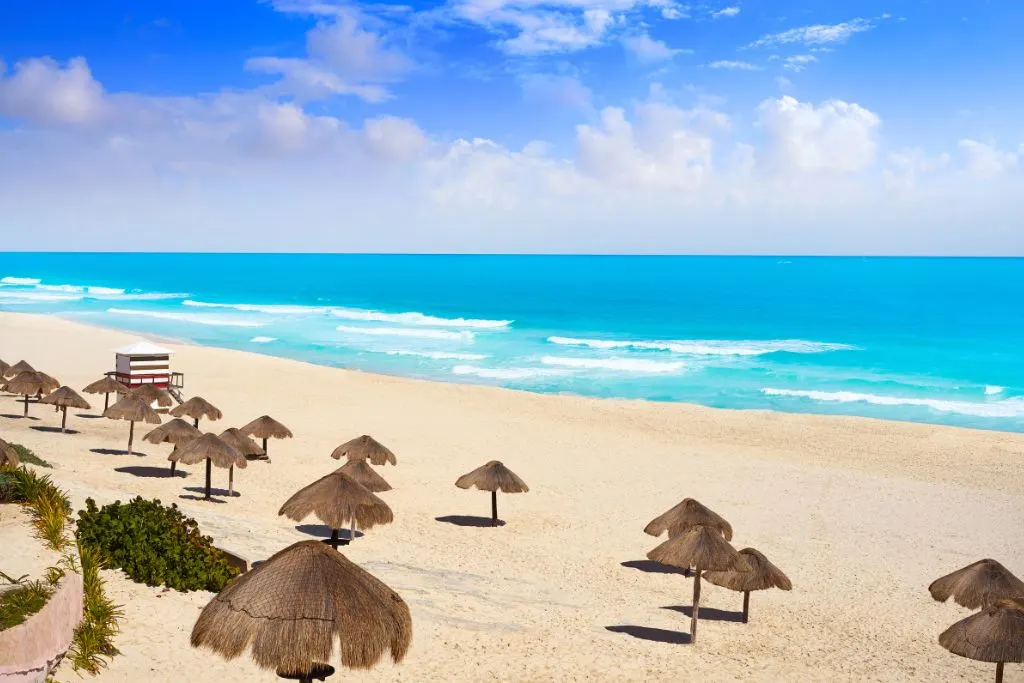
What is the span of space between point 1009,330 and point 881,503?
2469 inches

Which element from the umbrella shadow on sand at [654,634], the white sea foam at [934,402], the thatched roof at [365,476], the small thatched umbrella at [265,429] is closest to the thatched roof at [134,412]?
the small thatched umbrella at [265,429]

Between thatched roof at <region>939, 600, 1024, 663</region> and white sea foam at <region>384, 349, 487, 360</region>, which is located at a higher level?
white sea foam at <region>384, 349, 487, 360</region>

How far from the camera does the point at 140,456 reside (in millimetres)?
21906

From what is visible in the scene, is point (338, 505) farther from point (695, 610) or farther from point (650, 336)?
point (650, 336)

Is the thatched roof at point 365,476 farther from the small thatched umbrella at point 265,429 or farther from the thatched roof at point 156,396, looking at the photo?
the thatched roof at point 156,396

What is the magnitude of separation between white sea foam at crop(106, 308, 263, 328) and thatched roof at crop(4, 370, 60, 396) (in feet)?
151

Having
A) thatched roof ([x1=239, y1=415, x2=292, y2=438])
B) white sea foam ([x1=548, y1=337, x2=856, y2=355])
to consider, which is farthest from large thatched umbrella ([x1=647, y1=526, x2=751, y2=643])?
white sea foam ([x1=548, y1=337, x2=856, y2=355])

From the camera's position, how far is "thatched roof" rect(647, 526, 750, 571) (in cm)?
1301

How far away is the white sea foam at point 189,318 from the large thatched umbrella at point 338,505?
Answer: 5886 cm

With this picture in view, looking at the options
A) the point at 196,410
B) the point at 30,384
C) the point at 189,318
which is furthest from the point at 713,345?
the point at 30,384

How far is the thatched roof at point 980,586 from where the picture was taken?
1277cm

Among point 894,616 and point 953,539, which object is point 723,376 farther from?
point 894,616

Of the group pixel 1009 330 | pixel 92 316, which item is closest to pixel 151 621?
pixel 92 316

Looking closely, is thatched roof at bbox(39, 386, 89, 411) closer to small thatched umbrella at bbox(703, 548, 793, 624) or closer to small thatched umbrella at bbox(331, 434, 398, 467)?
small thatched umbrella at bbox(331, 434, 398, 467)
